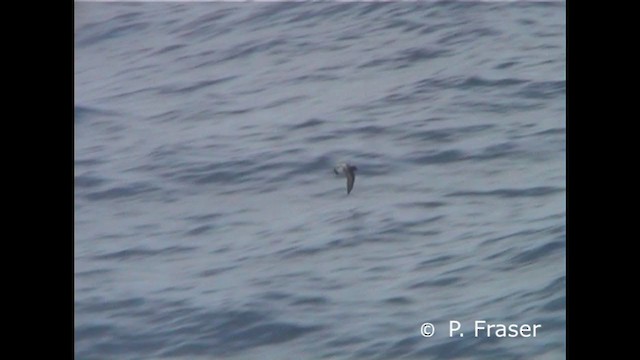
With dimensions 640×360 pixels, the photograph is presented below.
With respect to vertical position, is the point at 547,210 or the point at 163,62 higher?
the point at 163,62

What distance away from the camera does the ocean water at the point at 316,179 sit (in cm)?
514

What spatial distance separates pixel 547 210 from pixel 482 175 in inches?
10.1

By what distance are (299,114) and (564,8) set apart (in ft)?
3.29

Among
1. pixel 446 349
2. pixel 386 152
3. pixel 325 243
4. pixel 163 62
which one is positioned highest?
pixel 163 62

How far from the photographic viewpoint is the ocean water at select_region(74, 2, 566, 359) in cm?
514

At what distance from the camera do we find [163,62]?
17.5 ft

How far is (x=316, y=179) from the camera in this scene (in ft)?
17.3

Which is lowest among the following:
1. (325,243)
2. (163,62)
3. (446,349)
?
(446,349)
